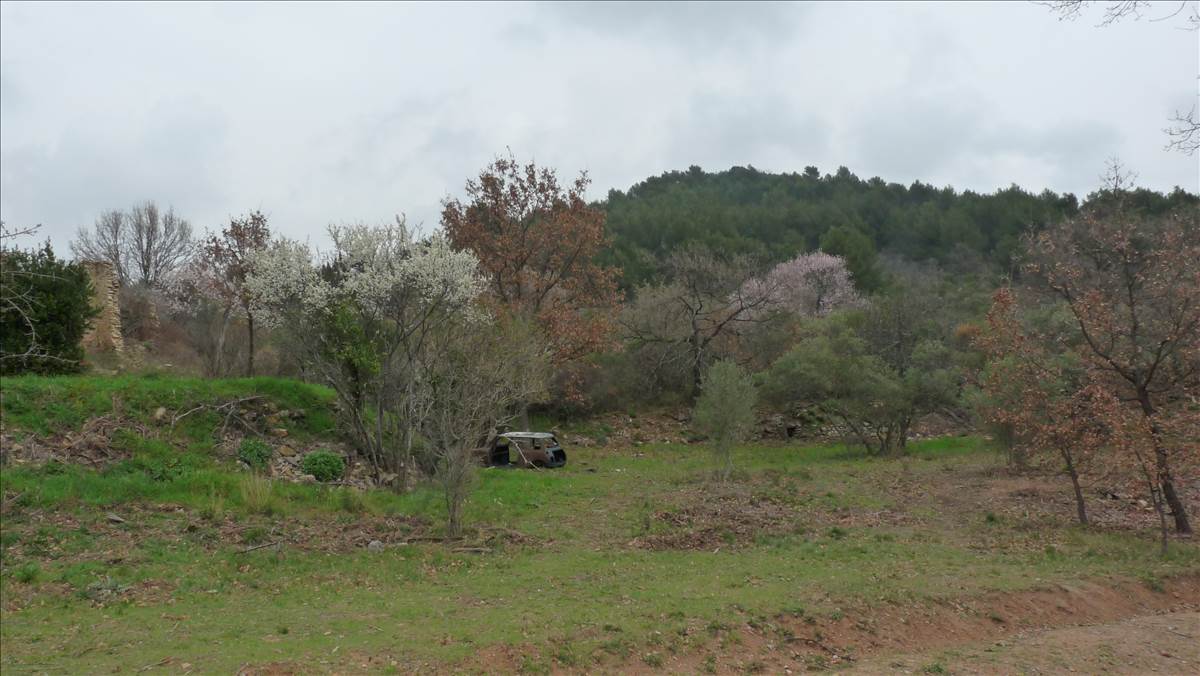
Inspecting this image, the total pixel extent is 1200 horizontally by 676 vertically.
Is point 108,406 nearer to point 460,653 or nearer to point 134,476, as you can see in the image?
point 134,476

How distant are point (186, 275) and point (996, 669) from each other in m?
42.1

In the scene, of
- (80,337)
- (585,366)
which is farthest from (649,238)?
(80,337)

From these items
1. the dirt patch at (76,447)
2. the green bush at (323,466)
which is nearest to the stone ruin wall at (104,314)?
the dirt patch at (76,447)

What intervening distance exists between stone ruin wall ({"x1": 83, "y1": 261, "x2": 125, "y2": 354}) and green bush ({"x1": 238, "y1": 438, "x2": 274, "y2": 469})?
906cm

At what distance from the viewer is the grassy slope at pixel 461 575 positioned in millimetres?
8164

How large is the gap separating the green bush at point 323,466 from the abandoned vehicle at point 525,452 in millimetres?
6046

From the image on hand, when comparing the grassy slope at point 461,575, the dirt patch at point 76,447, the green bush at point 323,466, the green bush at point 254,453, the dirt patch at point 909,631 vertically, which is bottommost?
the dirt patch at point 909,631

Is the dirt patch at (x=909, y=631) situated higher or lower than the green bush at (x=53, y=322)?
lower

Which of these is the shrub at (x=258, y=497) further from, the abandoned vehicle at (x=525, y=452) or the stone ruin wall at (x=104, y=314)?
the stone ruin wall at (x=104, y=314)

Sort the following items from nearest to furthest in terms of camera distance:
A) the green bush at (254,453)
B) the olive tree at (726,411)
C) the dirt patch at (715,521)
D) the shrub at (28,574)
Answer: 1. the shrub at (28,574)
2. the dirt patch at (715,521)
3. the green bush at (254,453)
4. the olive tree at (726,411)

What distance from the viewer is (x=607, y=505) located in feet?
55.0

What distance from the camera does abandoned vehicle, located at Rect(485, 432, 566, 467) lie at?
931 inches

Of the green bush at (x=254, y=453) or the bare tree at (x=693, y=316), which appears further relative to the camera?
the bare tree at (x=693, y=316)

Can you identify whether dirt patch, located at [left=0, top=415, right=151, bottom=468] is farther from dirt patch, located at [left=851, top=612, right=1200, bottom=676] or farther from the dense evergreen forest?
the dense evergreen forest
